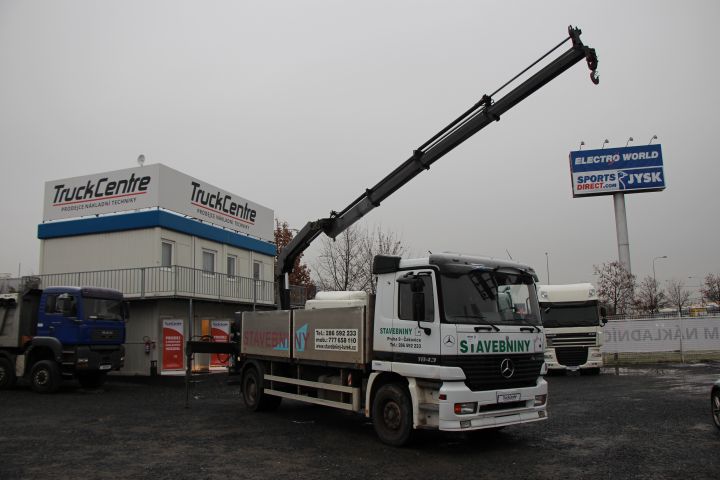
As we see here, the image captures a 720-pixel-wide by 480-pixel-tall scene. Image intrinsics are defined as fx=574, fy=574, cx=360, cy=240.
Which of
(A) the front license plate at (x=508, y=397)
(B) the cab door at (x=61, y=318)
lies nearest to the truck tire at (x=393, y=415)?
(A) the front license plate at (x=508, y=397)

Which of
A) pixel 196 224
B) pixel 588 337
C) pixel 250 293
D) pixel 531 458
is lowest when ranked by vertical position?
pixel 531 458

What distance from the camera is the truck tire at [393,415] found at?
27.4 feet

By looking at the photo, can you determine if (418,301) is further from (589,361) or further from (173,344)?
(173,344)

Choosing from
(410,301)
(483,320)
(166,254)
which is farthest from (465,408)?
Result: (166,254)

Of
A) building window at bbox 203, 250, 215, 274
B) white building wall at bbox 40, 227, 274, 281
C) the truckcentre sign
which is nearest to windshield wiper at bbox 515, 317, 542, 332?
white building wall at bbox 40, 227, 274, 281

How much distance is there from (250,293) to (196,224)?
13.0 ft

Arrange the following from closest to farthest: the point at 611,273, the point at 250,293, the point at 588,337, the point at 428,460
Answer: the point at 428,460 < the point at 588,337 < the point at 250,293 < the point at 611,273

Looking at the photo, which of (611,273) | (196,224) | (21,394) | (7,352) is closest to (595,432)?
(21,394)

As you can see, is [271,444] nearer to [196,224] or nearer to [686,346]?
[196,224]

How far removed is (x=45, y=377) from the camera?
16.6 metres

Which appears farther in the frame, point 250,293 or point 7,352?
point 250,293

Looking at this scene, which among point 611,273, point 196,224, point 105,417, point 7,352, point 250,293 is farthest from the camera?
point 611,273

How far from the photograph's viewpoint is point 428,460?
7766 millimetres

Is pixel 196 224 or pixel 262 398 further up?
pixel 196 224
